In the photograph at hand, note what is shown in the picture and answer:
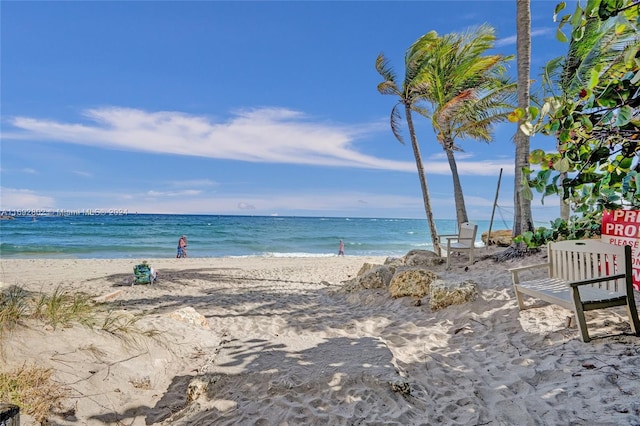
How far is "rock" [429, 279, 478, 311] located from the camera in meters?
5.15

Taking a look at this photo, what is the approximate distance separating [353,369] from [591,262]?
10.5 ft

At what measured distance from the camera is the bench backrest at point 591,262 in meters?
3.58

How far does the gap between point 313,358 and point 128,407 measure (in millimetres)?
1493

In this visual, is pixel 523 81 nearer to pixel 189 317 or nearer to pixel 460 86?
pixel 460 86

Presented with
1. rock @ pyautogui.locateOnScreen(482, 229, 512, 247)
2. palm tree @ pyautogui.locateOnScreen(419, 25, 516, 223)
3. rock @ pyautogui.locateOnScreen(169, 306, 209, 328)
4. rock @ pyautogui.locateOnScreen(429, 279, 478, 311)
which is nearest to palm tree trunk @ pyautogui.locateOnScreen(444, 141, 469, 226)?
palm tree @ pyautogui.locateOnScreen(419, 25, 516, 223)

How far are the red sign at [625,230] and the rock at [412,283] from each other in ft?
7.91

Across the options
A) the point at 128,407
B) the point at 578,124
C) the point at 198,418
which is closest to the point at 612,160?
the point at 578,124

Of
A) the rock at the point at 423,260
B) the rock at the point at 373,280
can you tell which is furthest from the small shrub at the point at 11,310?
the rock at the point at 423,260

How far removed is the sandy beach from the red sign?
2.57 ft

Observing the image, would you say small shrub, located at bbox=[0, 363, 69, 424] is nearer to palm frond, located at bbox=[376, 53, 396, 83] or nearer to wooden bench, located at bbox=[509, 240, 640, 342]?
wooden bench, located at bbox=[509, 240, 640, 342]

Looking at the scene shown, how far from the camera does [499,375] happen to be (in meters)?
3.09

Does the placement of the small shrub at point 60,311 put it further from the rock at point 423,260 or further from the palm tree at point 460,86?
the palm tree at point 460,86

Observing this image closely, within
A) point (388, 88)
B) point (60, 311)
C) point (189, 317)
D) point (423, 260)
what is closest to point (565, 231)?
point (423, 260)

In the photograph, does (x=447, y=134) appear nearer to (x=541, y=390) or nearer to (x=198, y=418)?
(x=541, y=390)
